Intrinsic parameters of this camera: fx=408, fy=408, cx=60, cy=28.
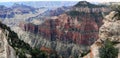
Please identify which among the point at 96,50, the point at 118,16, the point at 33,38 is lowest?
the point at 33,38

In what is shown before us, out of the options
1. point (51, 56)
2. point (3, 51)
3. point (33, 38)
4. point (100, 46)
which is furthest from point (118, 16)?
point (33, 38)

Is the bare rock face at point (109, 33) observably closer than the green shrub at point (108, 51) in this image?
No

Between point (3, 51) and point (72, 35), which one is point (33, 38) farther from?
point (3, 51)

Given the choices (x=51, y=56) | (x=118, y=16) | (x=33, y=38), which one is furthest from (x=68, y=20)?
(x=118, y=16)

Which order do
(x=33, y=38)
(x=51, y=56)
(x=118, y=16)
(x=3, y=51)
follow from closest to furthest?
(x=3, y=51)
(x=118, y=16)
(x=51, y=56)
(x=33, y=38)

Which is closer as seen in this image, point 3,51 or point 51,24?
point 3,51

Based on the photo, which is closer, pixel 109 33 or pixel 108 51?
pixel 108 51

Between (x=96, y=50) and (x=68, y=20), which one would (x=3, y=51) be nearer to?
(x=96, y=50)

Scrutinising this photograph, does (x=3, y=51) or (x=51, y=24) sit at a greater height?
(x=3, y=51)

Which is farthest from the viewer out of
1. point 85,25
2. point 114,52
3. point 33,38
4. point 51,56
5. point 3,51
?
point 33,38

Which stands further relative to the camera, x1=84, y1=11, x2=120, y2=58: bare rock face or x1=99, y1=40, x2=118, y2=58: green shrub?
x1=84, y1=11, x2=120, y2=58: bare rock face

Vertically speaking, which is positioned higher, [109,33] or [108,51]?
[109,33]
